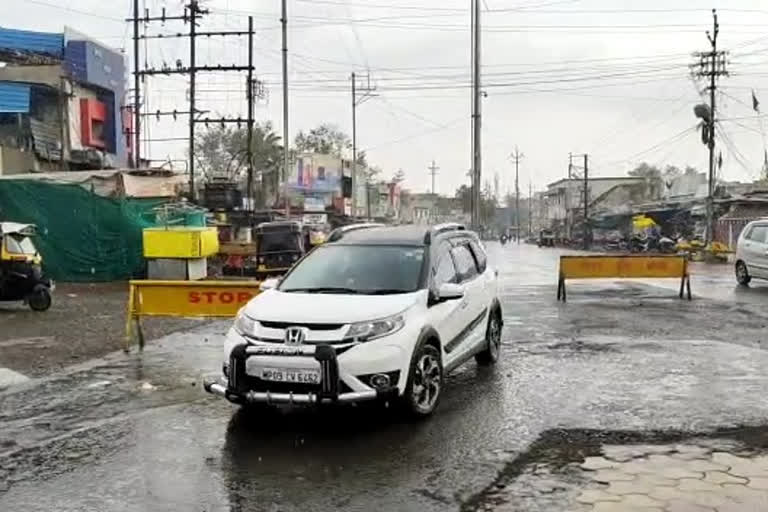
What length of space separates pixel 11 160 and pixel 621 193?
243ft

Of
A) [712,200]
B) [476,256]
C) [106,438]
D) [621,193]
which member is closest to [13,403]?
[106,438]

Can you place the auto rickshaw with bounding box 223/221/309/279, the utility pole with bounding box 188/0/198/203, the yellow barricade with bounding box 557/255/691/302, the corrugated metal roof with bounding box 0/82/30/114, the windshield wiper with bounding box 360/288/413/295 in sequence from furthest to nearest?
the corrugated metal roof with bounding box 0/82/30/114 → the utility pole with bounding box 188/0/198/203 → the auto rickshaw with bounding box 223/221/309/279 → the yellow barricade with bounding box 557/255/691/302 → the windshield wiper with bounding box 360/288/413/295

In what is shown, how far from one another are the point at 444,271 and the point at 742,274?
54.0ft

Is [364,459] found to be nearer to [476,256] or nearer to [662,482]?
[662,482]

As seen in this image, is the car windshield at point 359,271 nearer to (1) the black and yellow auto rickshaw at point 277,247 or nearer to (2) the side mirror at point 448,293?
(2) the side mirror at point 448,293

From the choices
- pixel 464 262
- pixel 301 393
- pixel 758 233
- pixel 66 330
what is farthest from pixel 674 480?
pixel 758 233

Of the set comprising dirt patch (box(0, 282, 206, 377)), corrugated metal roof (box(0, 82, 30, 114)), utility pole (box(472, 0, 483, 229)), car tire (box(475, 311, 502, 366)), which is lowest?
dirt patch (box(0, 282, 206, 377))

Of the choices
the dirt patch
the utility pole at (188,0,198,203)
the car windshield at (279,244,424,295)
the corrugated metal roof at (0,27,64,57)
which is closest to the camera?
the car windshield at (279,244,424,295)

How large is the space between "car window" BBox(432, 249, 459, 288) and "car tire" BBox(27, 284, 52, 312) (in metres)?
10.6

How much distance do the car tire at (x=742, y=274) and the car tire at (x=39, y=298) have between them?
665 inches

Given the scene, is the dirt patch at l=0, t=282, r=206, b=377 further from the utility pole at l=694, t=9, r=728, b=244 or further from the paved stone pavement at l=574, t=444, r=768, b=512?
the utility pole at l=694, t=9, r=728, b=244

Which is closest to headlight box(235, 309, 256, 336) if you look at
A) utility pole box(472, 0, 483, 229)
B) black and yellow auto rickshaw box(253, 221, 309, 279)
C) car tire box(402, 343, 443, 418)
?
car tire box(402, 343, 443, 418)

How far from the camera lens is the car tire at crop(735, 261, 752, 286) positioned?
→ 72.1 ft

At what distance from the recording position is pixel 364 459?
19.9ft
